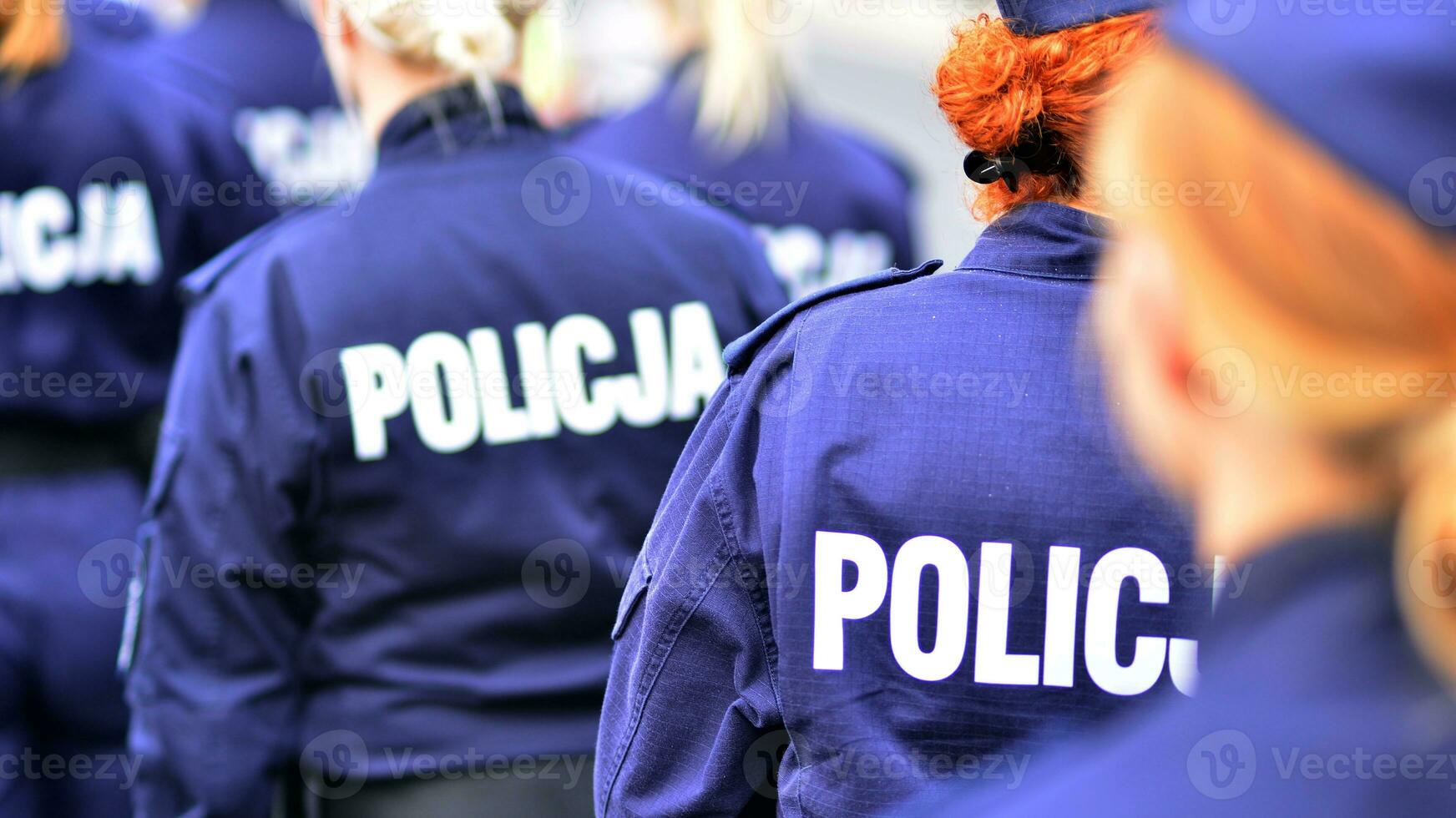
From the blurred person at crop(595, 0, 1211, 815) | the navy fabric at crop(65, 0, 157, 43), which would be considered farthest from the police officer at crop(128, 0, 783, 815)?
the navy fabric at crop(65, 0, 157, 43)

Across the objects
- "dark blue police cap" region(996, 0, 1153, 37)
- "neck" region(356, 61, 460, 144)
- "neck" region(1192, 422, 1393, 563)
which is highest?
"dark blue police cap" region(996, 0, 1153, 37)

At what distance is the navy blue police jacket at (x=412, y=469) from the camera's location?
1.86 m

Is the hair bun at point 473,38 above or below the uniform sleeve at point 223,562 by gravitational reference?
above

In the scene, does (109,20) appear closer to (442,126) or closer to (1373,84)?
(442,126)

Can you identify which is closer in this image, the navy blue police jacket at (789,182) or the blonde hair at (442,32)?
the blonde hair at (442,32)

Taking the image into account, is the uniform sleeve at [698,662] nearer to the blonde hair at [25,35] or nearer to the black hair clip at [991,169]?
the black hair clip at [991,169]

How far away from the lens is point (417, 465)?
186 cm

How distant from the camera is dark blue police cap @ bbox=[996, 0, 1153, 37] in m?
1.24

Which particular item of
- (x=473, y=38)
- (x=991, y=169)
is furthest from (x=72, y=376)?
(x=991, y=169)

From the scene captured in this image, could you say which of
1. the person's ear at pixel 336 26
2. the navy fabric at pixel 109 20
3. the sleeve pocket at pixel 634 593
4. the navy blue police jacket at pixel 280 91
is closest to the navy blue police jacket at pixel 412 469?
the person's ear at pixel 336 26

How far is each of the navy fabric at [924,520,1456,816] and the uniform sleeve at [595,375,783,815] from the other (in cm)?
68

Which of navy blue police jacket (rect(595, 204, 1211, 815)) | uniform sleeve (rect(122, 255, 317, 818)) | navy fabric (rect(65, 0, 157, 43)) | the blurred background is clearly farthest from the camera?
the blurred background

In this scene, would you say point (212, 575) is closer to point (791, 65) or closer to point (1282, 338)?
point (1282, 338)

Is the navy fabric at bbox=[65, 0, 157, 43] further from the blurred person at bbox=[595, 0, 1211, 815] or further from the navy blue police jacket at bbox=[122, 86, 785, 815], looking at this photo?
the blurred person at bbox=[595, 0, 1211, 815]
